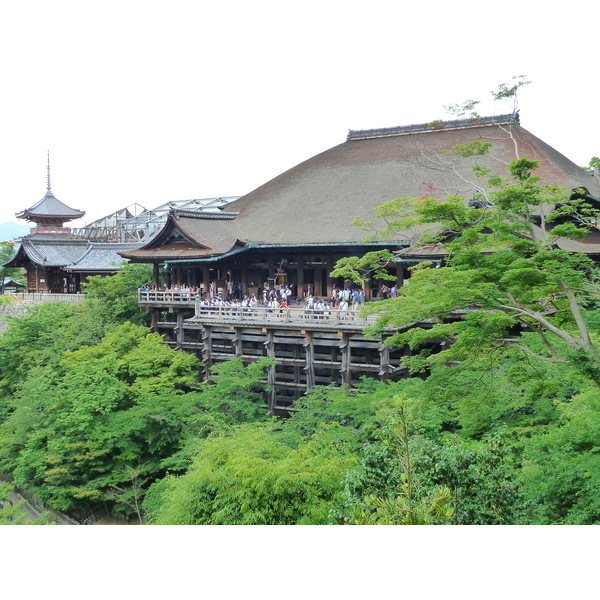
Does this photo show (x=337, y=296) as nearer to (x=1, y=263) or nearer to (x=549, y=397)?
(x=549, y=397)

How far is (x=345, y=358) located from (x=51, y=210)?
24.3 m

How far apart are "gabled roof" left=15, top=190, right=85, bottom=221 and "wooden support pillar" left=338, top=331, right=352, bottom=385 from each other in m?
23.4

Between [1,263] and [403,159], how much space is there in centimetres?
2524

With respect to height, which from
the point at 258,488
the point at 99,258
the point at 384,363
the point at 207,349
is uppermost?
the point at 99,258

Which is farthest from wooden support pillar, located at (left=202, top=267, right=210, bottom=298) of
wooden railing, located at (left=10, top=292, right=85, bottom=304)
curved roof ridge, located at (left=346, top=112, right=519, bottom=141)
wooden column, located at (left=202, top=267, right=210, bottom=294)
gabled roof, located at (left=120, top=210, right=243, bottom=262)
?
curved roof ridge, located at (left=346, top=112, right=519, bottom=141)

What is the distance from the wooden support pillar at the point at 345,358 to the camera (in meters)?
17.2

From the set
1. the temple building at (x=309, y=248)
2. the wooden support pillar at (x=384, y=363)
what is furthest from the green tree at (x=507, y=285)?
the temple building at (x=309, y=248)

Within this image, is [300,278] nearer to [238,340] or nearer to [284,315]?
[238,340]

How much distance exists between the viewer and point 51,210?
115 feet

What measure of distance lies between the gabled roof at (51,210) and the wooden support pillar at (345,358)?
23.4 m

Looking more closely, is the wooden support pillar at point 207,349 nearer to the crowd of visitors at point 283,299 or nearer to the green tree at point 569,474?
the crowd of visitors at point 283,299

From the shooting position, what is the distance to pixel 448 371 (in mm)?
9789

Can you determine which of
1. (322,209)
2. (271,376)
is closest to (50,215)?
(322,209)

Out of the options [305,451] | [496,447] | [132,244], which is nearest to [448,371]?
[496,447]
